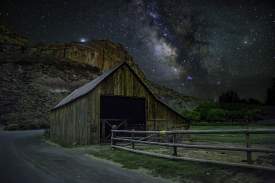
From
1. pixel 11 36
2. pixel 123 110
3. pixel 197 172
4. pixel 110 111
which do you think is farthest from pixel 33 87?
pixel 11 36

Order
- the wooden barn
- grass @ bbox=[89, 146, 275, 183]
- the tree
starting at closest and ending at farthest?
grass @ bbox=[89, 146, 275, 183], the wooden barn, the tree

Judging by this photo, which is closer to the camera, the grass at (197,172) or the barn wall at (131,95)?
the grass at (197,172)

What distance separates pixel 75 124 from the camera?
18688mm

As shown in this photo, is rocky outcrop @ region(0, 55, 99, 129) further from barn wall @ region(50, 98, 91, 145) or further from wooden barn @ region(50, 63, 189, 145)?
wooden barn @ region(50, 63, 189, 145)

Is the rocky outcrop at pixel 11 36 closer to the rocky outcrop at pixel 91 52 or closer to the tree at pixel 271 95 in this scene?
the rocky outcrop at pixel 91 52

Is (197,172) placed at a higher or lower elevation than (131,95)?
lower

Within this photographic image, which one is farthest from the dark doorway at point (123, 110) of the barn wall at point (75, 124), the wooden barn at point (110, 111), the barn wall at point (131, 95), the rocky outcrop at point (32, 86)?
the rocky outcrop at point (32, 86)

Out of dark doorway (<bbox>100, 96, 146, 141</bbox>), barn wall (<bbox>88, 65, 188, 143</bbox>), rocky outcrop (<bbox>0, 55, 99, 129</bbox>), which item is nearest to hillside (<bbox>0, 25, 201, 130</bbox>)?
rocky outcrop (<bbox>0, 55, 99, 129</bbox>)

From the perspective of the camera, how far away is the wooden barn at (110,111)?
1775cm

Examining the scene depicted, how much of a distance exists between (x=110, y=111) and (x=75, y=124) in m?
5.36

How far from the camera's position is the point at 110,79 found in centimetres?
1886

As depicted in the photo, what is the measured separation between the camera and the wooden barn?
17750mm

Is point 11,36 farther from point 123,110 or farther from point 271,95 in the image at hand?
point 123,110

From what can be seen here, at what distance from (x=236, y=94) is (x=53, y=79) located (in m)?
74.1
